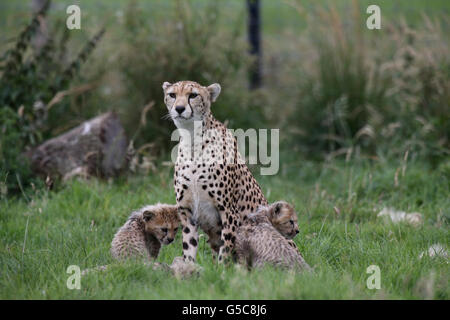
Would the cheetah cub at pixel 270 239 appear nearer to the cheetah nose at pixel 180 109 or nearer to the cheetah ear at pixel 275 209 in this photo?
the cheetah ear at pixel 275 209

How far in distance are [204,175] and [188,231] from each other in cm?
45

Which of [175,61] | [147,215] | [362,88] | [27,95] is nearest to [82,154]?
[27,95]

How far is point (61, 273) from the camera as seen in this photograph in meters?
4.01

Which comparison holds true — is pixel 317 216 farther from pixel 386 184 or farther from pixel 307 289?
pixel 307 289

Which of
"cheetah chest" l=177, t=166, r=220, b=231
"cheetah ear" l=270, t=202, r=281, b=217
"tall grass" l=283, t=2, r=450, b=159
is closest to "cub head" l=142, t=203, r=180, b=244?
"cheetah chest" l=177, t=166, r=220, b=231

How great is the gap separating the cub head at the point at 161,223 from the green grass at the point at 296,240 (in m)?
0.19

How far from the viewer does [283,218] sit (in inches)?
173

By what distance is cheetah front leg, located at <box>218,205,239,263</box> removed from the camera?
4.22 m

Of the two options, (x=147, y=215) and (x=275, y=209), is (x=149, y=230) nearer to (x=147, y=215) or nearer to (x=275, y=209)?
(x=147, y=215)

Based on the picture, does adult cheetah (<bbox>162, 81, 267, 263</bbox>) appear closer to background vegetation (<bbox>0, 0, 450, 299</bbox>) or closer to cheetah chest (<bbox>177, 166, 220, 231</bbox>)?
cheetah chest (<bbox>177, 166, 220, 231</bbox>)

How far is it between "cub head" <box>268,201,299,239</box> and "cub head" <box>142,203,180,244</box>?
0.75 m

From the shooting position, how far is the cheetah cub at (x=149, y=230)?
440cm
